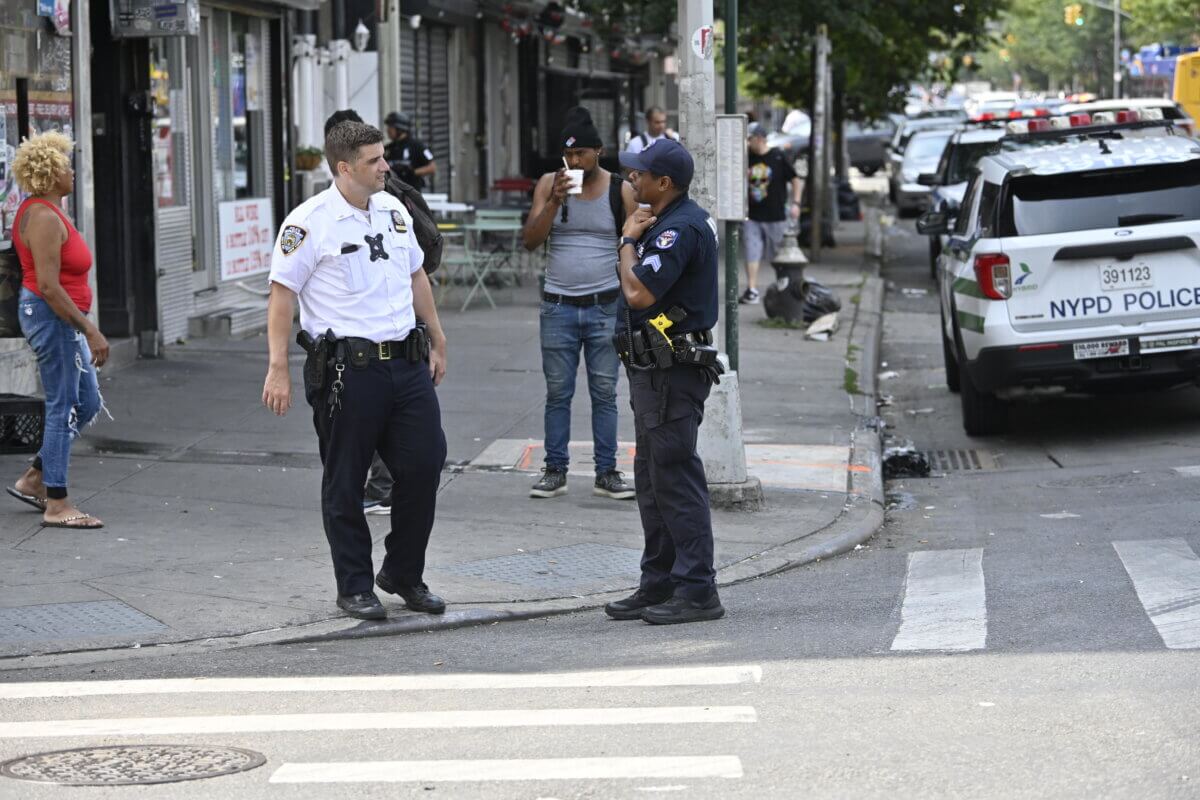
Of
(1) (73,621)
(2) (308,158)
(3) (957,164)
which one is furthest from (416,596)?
(3) (957,164)

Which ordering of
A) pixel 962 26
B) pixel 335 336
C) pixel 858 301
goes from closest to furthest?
1. pixel 335 336
2. pixel 858 301
3. pixel 962 26

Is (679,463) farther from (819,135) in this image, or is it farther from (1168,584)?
(819,135)

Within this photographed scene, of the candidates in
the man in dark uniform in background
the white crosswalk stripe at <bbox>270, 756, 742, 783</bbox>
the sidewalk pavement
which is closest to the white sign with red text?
the man in dark uniform in background

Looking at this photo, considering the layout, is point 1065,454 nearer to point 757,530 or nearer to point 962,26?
point 757,530

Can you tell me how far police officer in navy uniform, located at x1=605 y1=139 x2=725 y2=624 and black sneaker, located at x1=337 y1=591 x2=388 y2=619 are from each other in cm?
104

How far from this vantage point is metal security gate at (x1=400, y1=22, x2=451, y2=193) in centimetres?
2397

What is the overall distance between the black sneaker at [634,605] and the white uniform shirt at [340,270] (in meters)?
1.41

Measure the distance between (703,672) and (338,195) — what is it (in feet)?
7.50

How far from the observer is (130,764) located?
533 cm

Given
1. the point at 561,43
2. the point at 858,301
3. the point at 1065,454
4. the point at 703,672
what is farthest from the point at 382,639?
the point at 561,43

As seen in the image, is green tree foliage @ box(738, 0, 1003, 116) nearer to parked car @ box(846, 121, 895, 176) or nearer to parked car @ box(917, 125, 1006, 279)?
parked car @ box(917, 125, 1006, 279)

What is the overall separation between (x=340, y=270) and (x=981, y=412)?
6296 millimetres

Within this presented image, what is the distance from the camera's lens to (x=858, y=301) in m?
20.2

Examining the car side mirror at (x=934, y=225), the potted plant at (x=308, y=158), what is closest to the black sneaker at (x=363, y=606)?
the car side mirror at (x=934, y=225)
